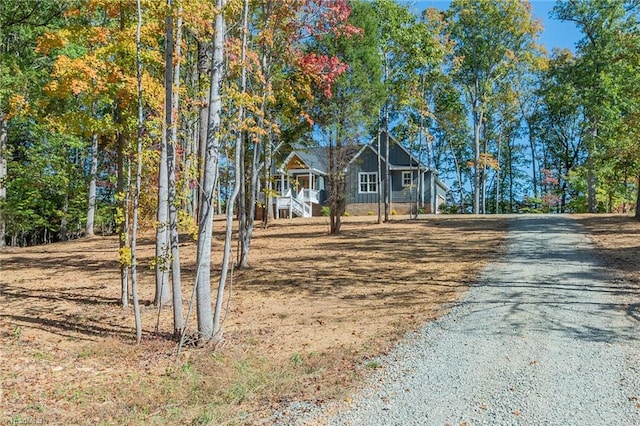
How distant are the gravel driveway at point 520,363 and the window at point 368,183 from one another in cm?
2241

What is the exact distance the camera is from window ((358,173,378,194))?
3020 centimetres

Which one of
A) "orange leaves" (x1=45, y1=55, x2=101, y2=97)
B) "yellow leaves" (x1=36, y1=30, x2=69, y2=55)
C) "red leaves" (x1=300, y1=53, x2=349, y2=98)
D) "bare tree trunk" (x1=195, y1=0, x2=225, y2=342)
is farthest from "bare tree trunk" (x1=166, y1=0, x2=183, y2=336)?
"red leaves" (x1=300, y1=53, x2=349, y2=98)

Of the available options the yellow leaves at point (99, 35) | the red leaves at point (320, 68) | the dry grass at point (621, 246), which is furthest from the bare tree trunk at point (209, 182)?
the dry grass at point (621, 246)

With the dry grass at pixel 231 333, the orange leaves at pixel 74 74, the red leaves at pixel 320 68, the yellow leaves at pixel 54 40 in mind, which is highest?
the red leaves at pixel 320 68

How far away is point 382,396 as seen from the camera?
13.4 ft

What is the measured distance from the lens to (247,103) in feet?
18.6

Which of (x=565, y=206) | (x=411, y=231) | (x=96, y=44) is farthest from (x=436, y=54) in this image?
(x=565, y=206)

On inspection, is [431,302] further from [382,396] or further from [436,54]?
[436,54]

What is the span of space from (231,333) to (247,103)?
10.5ft

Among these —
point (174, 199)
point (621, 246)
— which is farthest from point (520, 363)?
point (621, 246)

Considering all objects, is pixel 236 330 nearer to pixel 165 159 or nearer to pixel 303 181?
pixel 165 159

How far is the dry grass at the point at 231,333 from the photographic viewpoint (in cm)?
426

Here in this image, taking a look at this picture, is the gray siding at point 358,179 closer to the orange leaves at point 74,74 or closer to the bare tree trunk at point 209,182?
the orange leaves at point 74,74

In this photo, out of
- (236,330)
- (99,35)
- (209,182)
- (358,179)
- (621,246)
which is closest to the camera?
(209,182)
